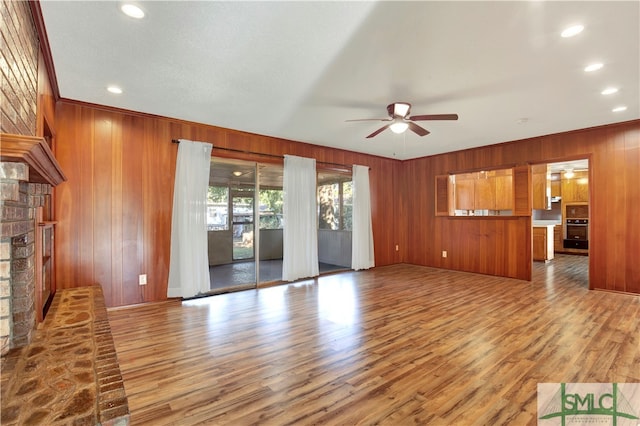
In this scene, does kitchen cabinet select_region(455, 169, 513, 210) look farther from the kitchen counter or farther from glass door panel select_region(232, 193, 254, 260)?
glass door panel select_region(232, 193, 254, 260)

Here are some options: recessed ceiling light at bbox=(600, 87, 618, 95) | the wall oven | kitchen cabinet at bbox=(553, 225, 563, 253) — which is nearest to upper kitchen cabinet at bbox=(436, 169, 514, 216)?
recessed ceiling light at bbox=(600, 87, 618, 95)

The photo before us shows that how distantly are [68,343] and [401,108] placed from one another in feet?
11.6

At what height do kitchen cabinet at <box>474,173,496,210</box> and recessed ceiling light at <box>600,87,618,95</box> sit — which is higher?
recessed ceiling light at <box>600,87,618,95</box>

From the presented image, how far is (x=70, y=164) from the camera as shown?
142 inches

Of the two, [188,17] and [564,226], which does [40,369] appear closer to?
[188,17]

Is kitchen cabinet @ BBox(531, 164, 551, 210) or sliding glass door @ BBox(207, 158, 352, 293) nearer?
sliding glass door @ BBox(207, 158, 352, 293)

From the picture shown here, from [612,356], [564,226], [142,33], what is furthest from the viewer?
[564,226]

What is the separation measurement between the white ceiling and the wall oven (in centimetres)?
534

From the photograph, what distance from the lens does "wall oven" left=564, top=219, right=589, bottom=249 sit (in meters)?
8.29

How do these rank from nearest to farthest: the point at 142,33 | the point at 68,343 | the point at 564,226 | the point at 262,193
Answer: the point at 68,343
the point at 142,33
the point at 262,193
the point at 564,226

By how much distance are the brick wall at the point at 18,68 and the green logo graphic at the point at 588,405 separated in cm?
337

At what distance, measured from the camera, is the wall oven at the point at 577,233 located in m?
8.29

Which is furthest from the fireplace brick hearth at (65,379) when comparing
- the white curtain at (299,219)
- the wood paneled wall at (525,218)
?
the wood paneled wall at (525,218)

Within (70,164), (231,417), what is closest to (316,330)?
(231,417)
